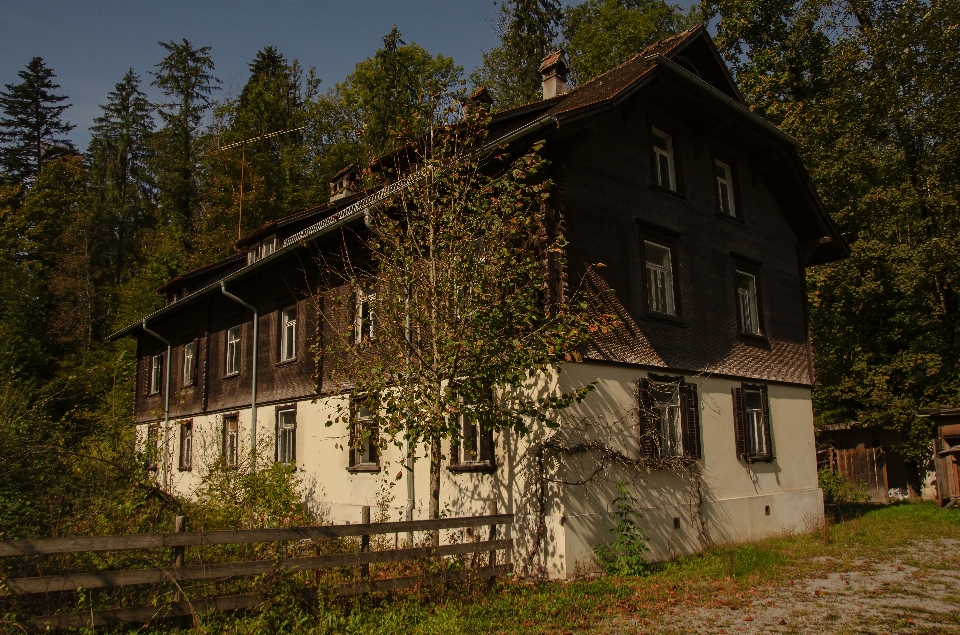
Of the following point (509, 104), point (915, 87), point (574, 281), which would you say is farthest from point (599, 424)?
point (509, 104)

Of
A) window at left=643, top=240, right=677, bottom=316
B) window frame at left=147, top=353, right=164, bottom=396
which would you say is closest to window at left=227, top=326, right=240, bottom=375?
window frame at left=147, top=353, right=164, bottom=396

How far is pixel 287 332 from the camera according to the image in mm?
18203

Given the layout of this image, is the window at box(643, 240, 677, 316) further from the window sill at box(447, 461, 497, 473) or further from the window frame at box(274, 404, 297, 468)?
the window frame at box(274, 404, 297, 468)

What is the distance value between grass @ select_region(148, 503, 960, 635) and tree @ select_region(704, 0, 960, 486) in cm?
1245

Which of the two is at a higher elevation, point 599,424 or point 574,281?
point 574,281

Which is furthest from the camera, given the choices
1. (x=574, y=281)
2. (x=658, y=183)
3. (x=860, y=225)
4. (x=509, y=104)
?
(x=509, y=104)

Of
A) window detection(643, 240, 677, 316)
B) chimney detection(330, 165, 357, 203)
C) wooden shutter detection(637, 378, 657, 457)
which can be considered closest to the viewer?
wooden shutter detection(637, 378, 657, 457)

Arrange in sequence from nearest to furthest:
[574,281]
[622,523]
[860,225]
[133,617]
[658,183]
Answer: [133,617] → [622,523] → [574,281] → [658,183] → [860,225]

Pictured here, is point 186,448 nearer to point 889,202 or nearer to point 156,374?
point 156,374

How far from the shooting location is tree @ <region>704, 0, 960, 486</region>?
24125mm

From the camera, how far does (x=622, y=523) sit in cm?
1109

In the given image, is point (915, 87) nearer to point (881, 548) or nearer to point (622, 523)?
point (881, 548)

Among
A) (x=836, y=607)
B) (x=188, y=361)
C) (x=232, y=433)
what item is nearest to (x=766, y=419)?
(x=836, y=607)

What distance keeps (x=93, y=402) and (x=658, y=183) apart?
101 feet
